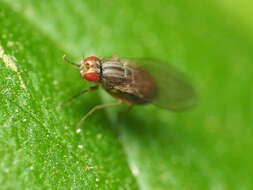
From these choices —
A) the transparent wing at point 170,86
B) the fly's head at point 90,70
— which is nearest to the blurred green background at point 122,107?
the fly's head at point 90,70

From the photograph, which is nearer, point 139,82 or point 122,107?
point 139,82

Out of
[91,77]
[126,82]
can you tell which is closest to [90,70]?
[91,77]

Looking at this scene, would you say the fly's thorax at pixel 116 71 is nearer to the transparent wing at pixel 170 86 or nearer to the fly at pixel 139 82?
the fly at pixel 139 82

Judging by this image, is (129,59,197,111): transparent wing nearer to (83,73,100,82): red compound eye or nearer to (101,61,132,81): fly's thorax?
(101,61,132,81): fly's thorax

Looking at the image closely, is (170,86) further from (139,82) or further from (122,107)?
(122,107)

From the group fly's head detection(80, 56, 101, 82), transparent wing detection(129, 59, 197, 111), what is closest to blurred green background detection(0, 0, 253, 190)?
fly's head detection(80, 56, 101, 82)

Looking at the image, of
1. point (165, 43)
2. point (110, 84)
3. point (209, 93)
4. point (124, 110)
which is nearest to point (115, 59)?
point (110, 84)

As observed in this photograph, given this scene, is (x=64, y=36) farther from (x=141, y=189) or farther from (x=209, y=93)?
(x=209, y=93)
